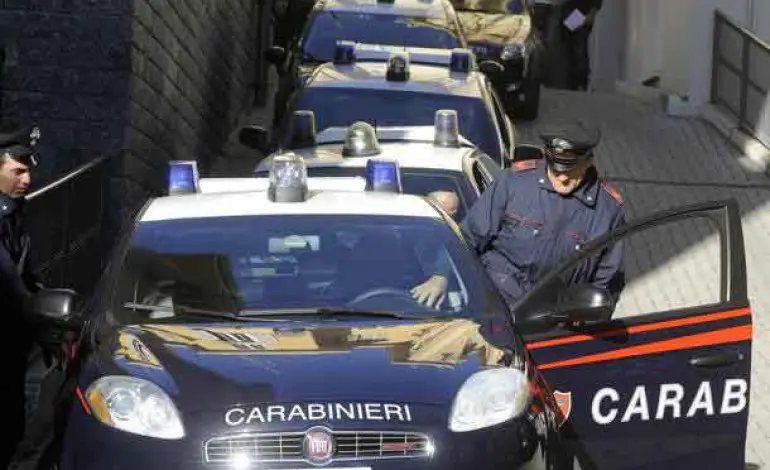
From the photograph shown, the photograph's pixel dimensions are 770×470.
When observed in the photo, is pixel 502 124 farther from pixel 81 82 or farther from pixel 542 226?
pixel 542 226

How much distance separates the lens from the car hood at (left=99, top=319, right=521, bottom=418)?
497 cm

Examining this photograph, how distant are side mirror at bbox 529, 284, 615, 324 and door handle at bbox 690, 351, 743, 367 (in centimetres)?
42

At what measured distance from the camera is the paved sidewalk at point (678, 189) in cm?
1202

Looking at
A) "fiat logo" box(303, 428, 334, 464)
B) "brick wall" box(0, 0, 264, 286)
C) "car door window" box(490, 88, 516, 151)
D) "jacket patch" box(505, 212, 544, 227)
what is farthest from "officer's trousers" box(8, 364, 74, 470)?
"car door window" box(490, 88, 516, 151)

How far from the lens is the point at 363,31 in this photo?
1653 centimetres

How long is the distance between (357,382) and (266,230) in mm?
1272

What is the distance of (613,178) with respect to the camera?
16312 mm

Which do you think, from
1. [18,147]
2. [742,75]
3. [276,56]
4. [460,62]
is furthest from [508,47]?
[18,147]

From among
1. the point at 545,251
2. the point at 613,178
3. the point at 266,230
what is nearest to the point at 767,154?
the point at 613,178

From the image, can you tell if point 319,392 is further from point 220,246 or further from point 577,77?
point 577,77

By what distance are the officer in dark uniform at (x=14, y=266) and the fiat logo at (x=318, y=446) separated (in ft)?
6.21

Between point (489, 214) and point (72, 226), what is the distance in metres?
3.03

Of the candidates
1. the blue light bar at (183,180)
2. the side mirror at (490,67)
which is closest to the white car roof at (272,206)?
the blue light bar at (183,180)

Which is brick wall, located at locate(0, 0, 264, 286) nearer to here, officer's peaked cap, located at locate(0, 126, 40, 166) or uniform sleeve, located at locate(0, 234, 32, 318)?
officer's peaked cap, located at locate(0, 126, 40, 166)
